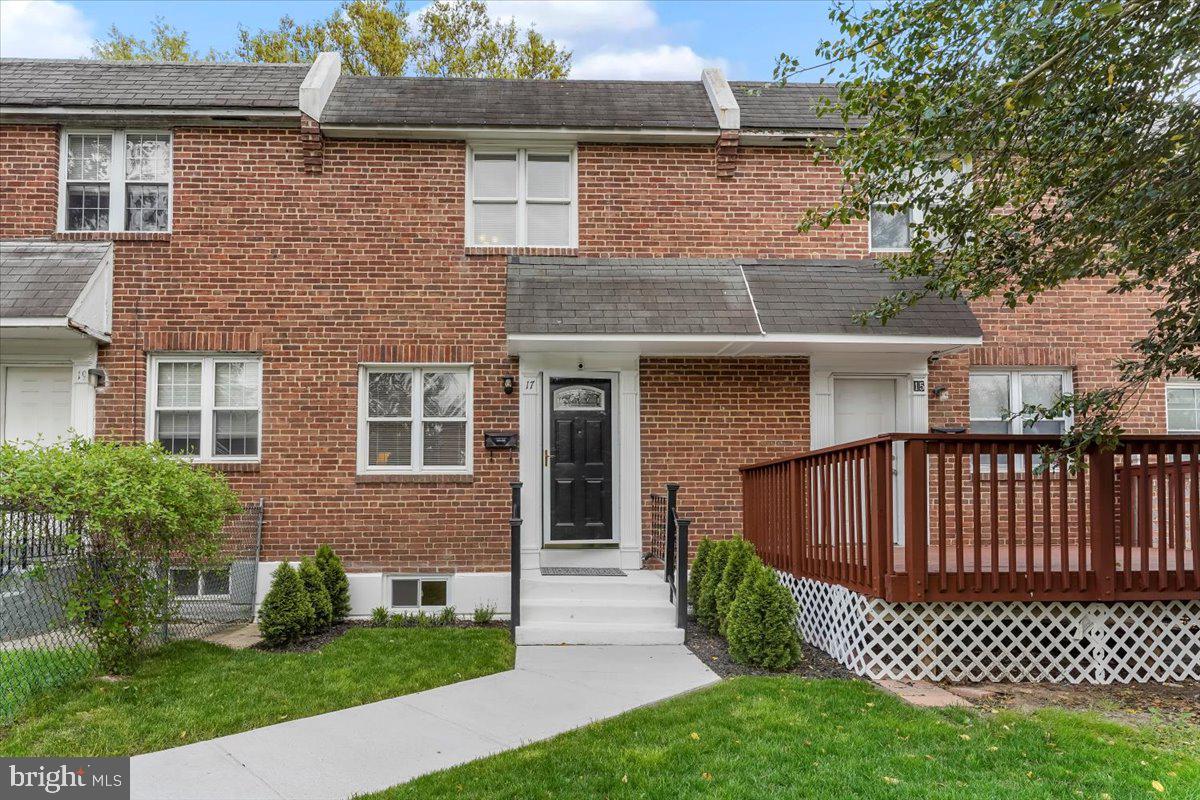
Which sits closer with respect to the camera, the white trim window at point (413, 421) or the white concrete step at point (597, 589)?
the white concrete step at point (597, 589)

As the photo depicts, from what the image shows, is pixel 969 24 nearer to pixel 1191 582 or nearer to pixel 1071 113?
pixel 1071 113

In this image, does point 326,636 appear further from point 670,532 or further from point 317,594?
point 670,532

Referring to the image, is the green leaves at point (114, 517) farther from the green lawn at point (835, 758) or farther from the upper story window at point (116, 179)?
the upper story window at point (116, 179)

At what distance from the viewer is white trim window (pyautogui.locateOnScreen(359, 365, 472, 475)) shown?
359 inches

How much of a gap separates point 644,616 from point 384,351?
4.16 metres

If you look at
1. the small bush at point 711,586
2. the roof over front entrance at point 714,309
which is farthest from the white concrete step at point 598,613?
the roof over front entrance at point 714,309

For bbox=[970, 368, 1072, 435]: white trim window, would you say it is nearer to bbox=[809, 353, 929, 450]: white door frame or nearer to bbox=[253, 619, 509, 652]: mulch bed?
bbox=[809, 353, 929, 450]: white door frame

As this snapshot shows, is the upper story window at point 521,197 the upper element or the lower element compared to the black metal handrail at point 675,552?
upper

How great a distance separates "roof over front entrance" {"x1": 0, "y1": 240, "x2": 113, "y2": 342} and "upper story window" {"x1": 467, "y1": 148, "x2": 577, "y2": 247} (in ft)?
13.4

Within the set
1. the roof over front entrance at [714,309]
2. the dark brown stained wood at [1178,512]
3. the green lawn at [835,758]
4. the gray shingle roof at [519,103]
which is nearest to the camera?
the green lawn at [835,758]

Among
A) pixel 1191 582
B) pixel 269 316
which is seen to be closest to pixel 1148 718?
pixel 1191 582

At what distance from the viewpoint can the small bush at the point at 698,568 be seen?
8.29 metres

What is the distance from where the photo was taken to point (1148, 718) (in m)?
5.20

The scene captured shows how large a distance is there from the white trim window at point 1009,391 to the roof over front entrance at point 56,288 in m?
10.0
